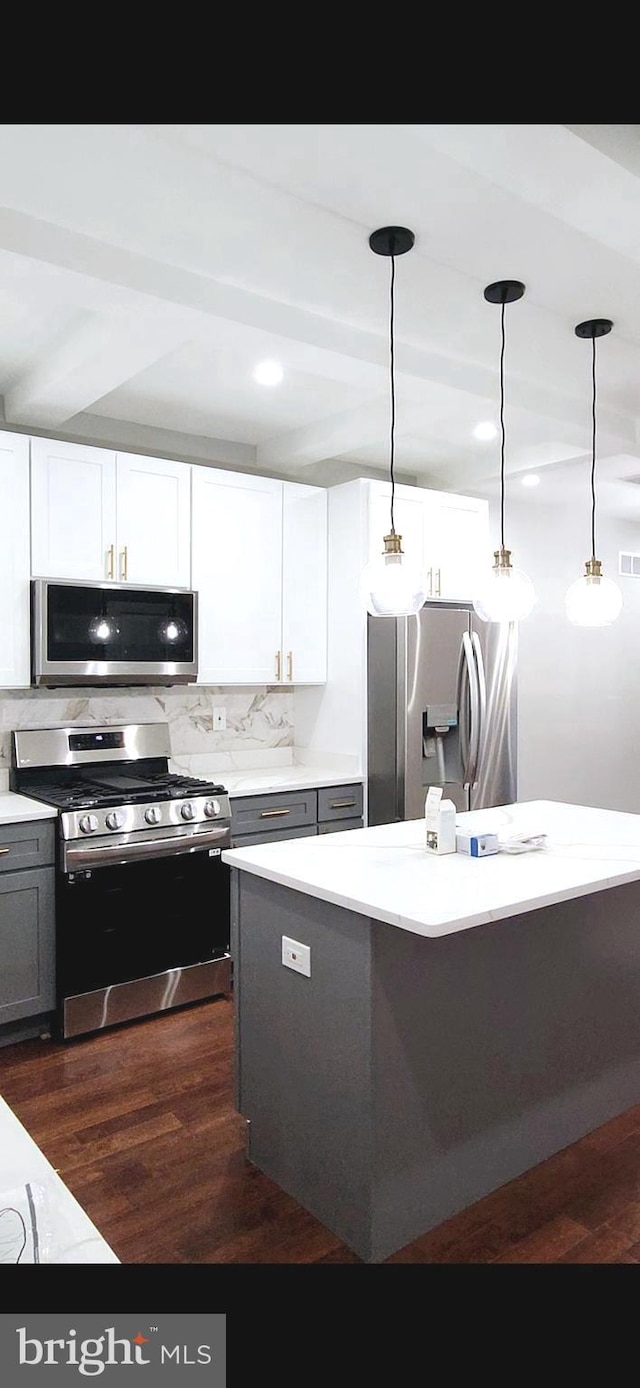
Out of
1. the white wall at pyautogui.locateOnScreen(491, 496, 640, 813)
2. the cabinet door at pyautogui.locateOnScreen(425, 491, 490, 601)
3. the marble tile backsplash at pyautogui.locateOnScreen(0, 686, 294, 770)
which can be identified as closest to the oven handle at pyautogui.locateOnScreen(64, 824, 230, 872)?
the marble tile backsplash at pyautogui.locateOnScreen(0, 686, 294, 770)

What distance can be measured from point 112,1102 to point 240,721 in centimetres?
210

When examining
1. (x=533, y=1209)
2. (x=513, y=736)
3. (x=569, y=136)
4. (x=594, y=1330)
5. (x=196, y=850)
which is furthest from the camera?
(x=513, y=736)

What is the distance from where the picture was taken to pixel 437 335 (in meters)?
2.76

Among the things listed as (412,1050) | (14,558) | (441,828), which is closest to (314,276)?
(441,828)

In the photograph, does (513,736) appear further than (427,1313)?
Yes

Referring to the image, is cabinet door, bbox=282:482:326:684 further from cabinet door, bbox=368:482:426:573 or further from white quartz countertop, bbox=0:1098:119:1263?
white quartz countertop, bbox=0:1098:119:1263

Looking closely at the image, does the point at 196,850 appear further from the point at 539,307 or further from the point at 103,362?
the point at 539,307

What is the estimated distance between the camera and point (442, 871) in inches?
90.5

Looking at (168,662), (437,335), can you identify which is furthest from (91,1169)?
(437,335)

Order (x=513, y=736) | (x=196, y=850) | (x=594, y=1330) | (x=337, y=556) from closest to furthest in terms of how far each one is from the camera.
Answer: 1. (x=594, y=1330)
2. (x=196, y=850)
3. (x=337, y=556)
4. (x=513, y=736)

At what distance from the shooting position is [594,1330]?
1.58 meters

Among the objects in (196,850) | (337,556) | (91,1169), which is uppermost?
(337,556)

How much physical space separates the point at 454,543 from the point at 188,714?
1.70 meters

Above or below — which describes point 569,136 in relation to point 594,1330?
above
